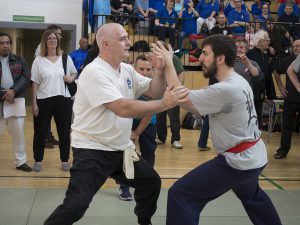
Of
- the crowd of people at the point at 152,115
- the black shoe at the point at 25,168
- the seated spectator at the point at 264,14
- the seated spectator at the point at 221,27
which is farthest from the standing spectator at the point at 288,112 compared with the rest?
the seated spectator at the point at 264,14

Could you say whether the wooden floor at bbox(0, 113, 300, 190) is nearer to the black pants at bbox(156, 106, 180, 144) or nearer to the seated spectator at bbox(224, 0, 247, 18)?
the black pants at bbox(156, 106, 180, 144)

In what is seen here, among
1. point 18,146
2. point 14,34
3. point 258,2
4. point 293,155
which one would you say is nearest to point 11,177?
point 18,146

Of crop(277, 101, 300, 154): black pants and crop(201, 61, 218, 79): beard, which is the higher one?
crop(201, 61, 218, 79): beard

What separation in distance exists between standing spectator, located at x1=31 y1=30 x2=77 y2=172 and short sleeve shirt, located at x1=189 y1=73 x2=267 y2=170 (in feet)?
10.3

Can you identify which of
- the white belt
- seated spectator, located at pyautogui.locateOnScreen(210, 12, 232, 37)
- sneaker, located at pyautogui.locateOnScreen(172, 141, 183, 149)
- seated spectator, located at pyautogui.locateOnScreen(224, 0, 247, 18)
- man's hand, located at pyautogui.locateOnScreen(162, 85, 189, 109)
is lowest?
sneaker, located at pyautogui.locateOnScreen(172, 141, 183, 149)

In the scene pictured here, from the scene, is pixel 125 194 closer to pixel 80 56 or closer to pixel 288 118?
pixel 288 118

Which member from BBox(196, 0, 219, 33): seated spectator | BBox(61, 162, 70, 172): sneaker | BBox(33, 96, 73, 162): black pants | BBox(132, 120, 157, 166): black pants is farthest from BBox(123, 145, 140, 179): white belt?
BBox(196, 0, 219, 33): seated spectator

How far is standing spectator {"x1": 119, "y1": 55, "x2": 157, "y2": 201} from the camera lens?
191 inches

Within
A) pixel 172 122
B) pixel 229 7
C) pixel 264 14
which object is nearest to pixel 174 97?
pixel 172 122

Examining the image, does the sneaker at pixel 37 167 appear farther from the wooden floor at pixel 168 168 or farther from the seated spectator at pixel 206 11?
the seated spectator at pixel 206 11

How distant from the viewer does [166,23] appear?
1266cm

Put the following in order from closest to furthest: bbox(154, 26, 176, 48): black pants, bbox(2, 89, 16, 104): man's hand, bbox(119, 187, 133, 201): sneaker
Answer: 1. bbox(119, 187, 133, 201): sneaker
2. bbox(2, 89, 16, 104): man's hand
3. bbox(154, 26, 176, 48): black pants

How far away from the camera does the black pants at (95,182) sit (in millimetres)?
3488

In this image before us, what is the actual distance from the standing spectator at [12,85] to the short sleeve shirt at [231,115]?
10.7ft
